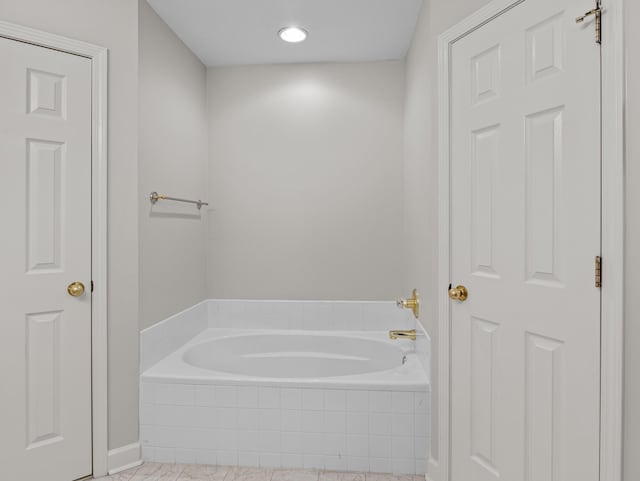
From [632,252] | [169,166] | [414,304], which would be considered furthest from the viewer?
[169,166]

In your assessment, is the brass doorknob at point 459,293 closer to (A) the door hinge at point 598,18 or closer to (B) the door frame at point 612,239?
(B) the door frame at point 612,239

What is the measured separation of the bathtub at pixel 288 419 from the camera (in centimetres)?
200

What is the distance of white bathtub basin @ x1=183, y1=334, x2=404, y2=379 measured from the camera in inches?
110

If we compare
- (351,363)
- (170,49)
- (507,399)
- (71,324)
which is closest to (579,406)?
(507,399)

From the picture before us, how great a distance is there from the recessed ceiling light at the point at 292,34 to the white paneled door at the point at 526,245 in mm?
1124

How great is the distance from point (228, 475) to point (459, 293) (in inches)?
56.0

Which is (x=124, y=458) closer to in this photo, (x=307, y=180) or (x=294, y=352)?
(x=294, y=352)

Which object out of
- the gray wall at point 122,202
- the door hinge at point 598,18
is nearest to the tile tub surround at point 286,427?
the gray wall at point 122,202

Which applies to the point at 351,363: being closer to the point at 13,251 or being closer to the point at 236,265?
the point at 236,265

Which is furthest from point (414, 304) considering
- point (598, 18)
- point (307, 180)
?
point (598, 18)

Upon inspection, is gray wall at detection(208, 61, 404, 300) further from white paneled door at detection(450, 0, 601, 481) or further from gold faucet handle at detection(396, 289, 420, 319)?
white paneled door at detection(450, 0, 601, 481)

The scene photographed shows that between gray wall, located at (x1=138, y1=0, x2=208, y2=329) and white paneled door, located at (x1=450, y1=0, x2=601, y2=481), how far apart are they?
1598mm

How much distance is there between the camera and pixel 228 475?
201 cm

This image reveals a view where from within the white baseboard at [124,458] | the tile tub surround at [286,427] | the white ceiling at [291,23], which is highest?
the white ceiling at [291,23]
